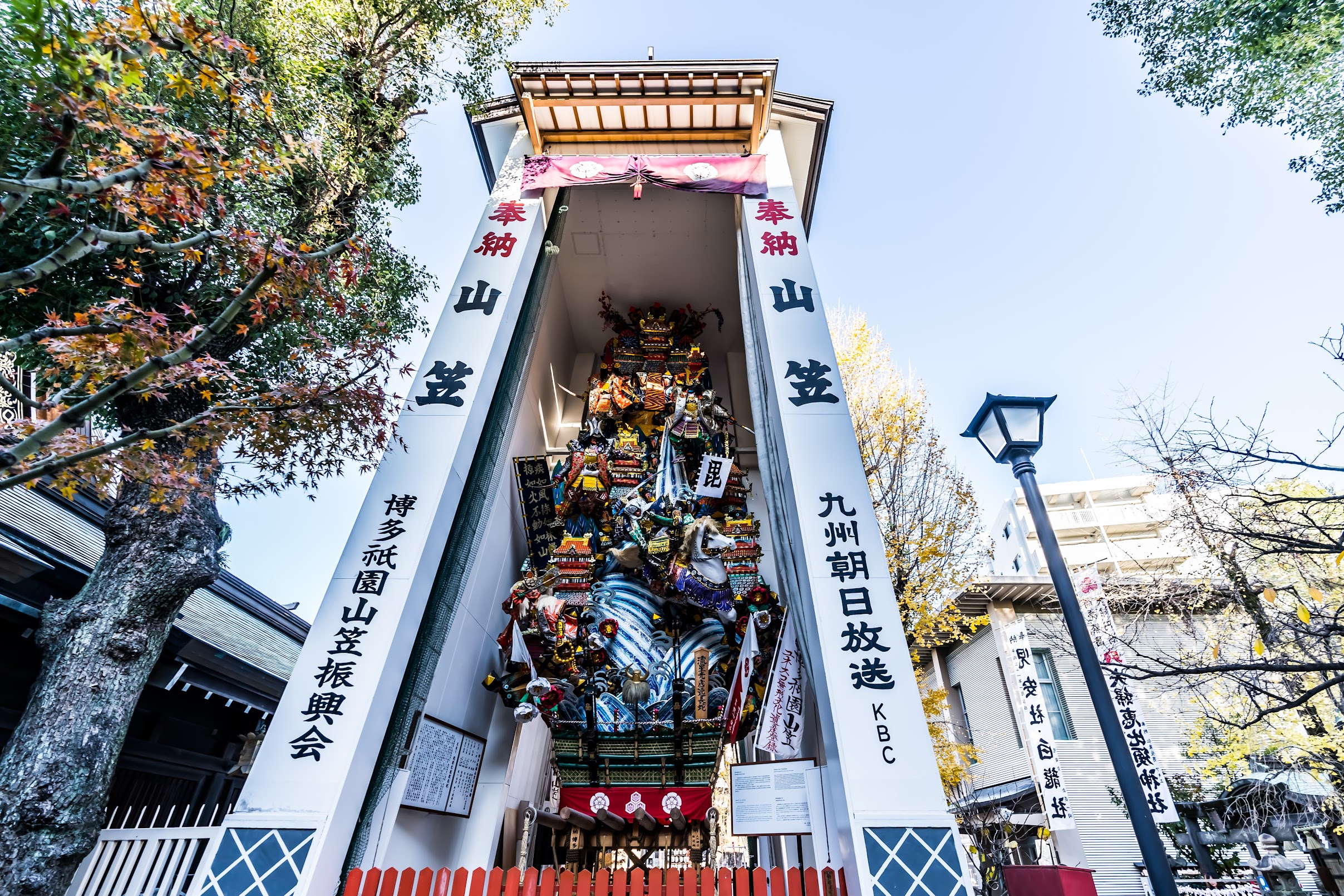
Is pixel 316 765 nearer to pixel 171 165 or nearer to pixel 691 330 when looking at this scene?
pixel 171 165

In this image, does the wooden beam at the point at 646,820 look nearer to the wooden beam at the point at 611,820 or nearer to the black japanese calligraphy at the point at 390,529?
the wooden beam at the point at 611,820

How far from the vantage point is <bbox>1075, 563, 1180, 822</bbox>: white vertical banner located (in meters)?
9.41

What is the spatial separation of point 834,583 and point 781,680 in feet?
4.10

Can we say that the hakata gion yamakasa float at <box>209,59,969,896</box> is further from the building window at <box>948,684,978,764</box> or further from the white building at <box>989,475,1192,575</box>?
the white building at <box>989,475,1192,575</box>

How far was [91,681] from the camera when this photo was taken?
446 cm

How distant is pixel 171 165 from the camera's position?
3.71m

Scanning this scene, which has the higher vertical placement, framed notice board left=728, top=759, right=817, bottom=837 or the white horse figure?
the white horse figure

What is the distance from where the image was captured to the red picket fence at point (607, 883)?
4.12 metres

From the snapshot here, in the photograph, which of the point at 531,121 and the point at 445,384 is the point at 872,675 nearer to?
the point at 445,384

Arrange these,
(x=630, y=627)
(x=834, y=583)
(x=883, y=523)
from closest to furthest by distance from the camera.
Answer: (x=834, y=583) < (x=630, y=627) < (x=883, y=523)

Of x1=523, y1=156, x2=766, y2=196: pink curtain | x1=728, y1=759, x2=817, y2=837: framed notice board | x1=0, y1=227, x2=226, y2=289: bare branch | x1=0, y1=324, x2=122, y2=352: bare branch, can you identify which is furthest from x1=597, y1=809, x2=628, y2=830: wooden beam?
x1=523, y1=156, x2=766, y2=196: pink curtain

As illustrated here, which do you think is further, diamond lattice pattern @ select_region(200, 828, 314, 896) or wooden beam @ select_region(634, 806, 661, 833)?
wooden beam @ select_region(634, 806, 661, 833)

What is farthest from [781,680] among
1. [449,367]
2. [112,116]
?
[112,116]

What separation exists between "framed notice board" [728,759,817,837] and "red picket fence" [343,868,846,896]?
27.9 inches
